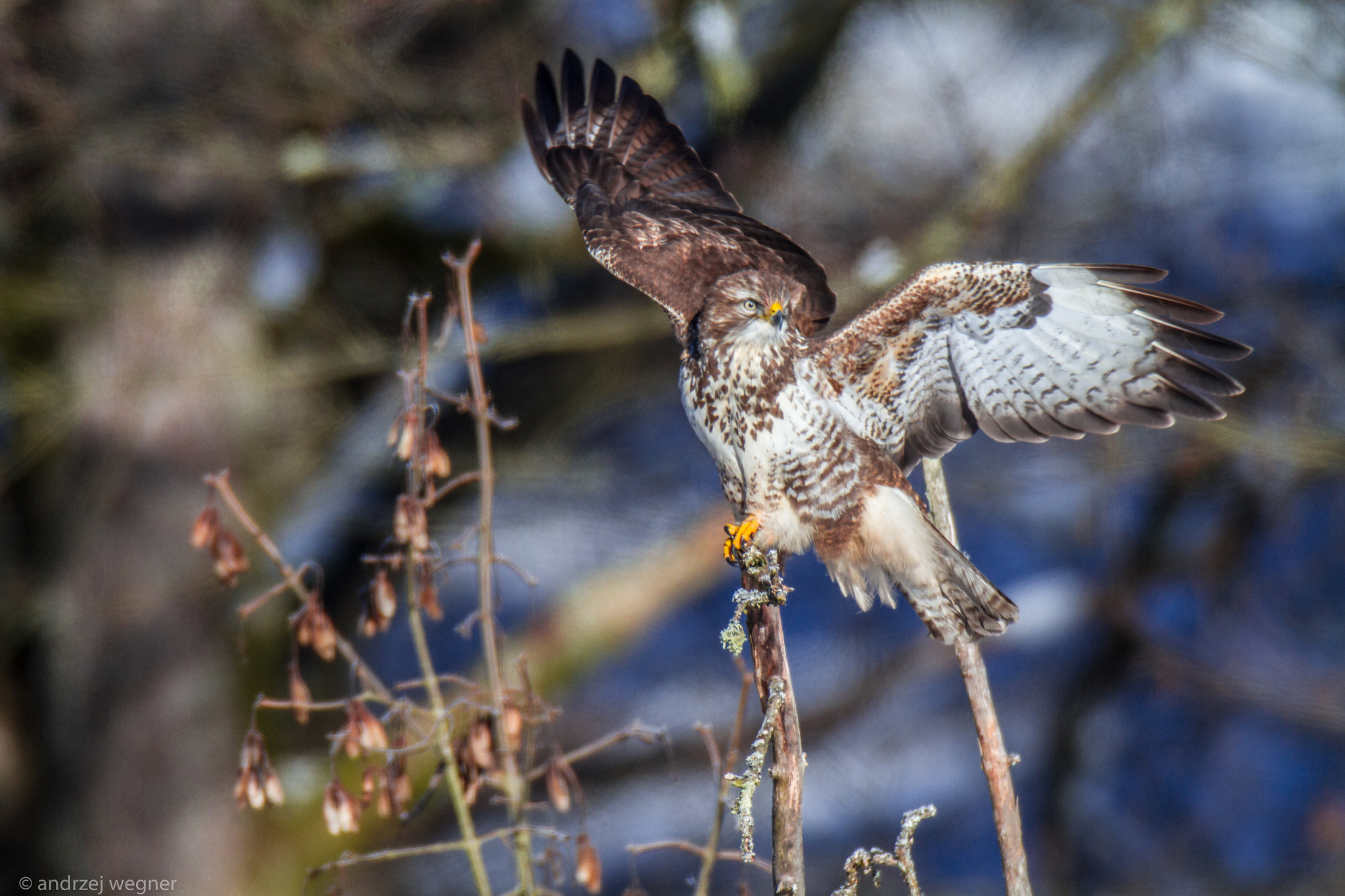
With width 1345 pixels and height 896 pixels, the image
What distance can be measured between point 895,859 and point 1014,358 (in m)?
1.29

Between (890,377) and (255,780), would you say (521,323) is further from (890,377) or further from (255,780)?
(255,780)

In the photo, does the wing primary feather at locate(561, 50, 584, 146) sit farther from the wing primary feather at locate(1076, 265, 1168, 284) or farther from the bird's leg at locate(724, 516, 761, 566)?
the wing primary feather at locate(1076, 265, 1168, 284)

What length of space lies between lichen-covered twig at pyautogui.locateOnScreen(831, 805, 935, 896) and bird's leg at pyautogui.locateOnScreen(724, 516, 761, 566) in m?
0.79

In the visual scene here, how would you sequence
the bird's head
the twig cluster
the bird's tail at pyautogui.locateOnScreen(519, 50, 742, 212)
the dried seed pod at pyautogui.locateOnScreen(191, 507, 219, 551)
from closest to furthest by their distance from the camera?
1. the twig cluster
2. the dried seed pod at pyautogui.locateOnScreen(191, 507, 219, 551)
3. the bird's head
4. the bird's tail at pyautogui.locateOnScreen(519, 50, 742, 212)

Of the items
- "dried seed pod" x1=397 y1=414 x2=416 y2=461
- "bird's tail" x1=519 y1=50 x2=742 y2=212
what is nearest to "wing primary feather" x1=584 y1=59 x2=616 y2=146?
"bird's tail" x1=519 y1=50 x2=742 y2=212

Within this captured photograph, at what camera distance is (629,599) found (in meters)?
5.52

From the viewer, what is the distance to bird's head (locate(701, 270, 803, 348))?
92.4 inches

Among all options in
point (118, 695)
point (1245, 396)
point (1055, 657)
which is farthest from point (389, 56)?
point (1055, 657)

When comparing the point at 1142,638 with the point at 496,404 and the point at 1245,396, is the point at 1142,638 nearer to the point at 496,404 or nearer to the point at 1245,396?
the point at 1245,396

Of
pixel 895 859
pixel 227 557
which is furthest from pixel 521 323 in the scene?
pixel 895 859

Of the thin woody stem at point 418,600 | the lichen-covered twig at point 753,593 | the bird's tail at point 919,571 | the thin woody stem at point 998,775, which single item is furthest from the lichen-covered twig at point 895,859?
the bird's tail at point 919,571

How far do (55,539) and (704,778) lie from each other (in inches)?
160

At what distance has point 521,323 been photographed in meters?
4.94

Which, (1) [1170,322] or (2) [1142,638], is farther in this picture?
(2) [1142,638]
